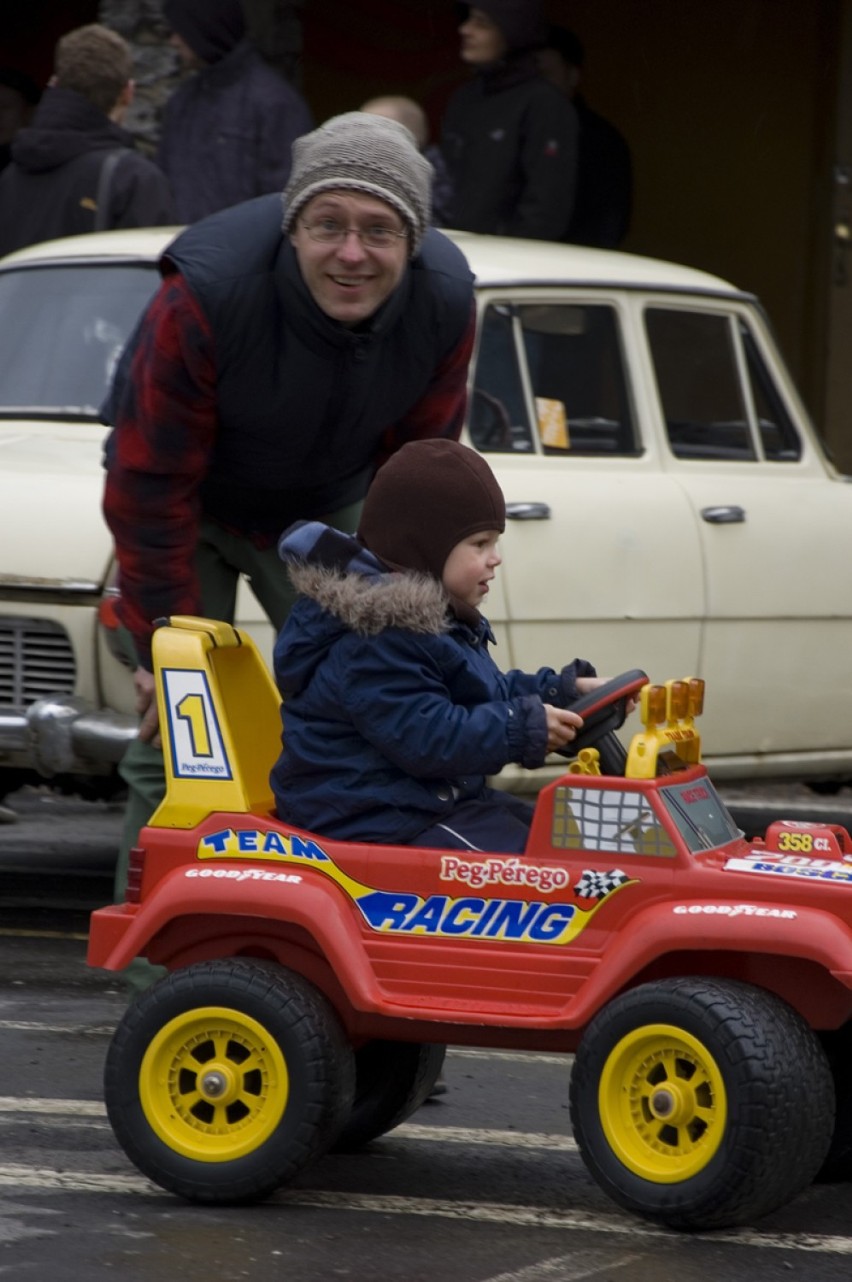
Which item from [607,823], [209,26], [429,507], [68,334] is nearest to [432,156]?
[209,26]

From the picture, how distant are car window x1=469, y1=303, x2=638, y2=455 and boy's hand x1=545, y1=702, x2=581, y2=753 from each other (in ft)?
10.2

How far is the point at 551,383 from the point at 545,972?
358cm

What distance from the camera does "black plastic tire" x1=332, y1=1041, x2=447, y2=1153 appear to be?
4.54 m

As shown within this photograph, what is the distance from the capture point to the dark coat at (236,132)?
9.12 m

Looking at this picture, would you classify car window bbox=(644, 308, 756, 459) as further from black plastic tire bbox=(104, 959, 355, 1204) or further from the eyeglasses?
black plastic tire bbox=(104, 959, 355, 1204)

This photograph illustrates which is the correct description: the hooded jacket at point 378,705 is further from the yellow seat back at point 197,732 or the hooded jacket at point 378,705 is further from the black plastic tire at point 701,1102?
the black plastic tire at point 701,1102

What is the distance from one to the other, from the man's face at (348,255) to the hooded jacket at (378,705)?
0.52m

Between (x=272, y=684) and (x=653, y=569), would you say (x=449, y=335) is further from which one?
(x=653, y=569)

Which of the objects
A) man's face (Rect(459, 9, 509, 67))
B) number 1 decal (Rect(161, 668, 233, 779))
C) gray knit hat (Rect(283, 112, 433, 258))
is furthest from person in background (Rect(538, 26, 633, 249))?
number 1 decal (Rect(161, 668, 233, 779))

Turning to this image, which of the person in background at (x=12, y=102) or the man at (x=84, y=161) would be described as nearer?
the man at (x=84, y=161)

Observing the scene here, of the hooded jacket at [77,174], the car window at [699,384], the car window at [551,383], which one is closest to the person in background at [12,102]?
the hooded jacket at [77,174]

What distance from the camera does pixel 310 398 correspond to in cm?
479

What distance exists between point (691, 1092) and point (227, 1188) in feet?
2.60

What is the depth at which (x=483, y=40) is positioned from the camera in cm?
966
